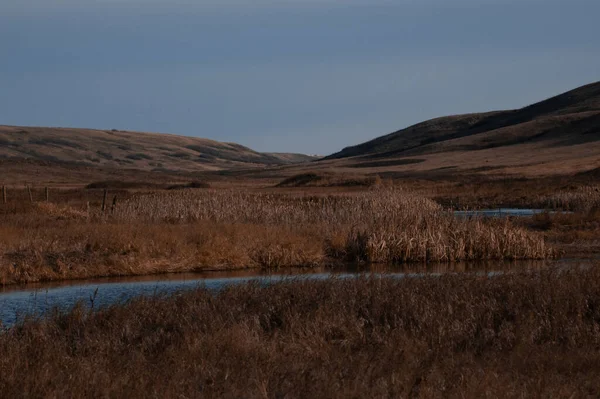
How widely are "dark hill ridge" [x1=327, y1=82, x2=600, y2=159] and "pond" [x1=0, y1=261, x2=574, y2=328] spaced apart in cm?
9149

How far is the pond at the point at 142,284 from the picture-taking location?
17.8 m

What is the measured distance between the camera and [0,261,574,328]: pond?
17.8 meters

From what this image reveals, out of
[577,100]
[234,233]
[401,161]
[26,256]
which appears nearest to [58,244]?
[26,256]

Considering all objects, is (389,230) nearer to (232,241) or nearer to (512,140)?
(232,241)

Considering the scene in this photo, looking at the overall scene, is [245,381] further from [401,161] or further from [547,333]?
[401,161]

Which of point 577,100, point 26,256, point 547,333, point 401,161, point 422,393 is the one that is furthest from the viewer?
point 577,100

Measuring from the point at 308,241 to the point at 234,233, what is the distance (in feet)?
7.74

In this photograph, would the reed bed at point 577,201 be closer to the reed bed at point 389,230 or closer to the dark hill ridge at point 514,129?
the reed bed at point 389,230

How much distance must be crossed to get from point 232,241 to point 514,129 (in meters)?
123

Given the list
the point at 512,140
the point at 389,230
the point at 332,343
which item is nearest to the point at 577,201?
the point at 389,230

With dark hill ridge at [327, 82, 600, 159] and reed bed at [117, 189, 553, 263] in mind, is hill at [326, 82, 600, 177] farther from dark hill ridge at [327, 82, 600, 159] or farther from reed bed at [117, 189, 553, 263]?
reed bed at [117, 189, 553, 263]

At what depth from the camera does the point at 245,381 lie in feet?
30.2

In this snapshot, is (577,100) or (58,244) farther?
(577,100)

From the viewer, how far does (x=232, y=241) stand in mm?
26969
